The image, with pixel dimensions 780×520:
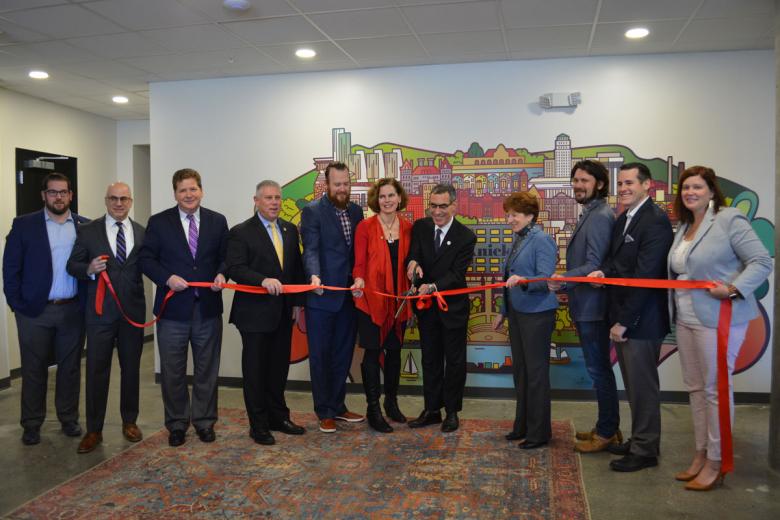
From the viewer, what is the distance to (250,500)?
349cm

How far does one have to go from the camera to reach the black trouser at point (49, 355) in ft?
15.2

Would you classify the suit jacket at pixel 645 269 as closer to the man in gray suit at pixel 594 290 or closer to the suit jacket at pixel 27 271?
the man in gray suit at pixel 594 290

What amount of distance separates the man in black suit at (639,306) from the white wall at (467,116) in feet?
6.27

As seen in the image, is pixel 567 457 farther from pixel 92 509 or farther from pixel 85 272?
pixel 85 272

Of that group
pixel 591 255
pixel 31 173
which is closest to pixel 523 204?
pixel 591 255

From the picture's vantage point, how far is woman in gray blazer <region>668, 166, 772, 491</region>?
11.2 ft

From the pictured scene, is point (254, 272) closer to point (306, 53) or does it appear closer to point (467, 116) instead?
point (306, 53)

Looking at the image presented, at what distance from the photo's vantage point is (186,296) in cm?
435

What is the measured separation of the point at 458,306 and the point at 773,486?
2167 mm

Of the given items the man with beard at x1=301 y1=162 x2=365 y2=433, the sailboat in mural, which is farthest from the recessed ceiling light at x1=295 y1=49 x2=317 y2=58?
the sailboat in mural

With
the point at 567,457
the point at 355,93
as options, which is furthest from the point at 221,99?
the point at 567,457

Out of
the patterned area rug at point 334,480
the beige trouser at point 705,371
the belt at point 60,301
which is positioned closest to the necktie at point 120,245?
the belt at point 60,301

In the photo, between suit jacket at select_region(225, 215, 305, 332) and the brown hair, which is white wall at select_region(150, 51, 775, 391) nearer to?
the brown hair

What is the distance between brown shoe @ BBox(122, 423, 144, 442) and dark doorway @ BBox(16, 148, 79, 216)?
135 inches
